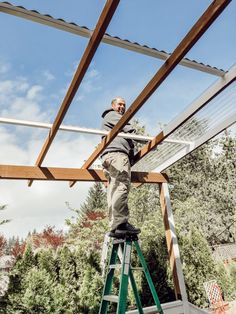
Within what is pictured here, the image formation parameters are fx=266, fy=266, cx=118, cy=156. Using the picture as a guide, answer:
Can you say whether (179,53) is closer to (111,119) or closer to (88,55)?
(88,55)

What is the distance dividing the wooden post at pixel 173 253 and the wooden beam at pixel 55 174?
0.42 m

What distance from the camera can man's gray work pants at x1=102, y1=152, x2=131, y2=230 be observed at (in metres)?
2.76

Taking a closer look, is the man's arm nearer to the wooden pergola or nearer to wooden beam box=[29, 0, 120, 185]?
the wooden pergola

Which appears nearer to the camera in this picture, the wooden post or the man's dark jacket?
the man's dark jacket

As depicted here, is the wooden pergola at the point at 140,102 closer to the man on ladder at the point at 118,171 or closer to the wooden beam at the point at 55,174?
the wooden beam at the point at 55,174

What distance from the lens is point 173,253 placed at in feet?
14.5

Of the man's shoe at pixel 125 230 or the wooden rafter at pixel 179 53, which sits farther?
the man's shoe at pixel 125 230

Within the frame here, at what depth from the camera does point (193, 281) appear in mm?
5656

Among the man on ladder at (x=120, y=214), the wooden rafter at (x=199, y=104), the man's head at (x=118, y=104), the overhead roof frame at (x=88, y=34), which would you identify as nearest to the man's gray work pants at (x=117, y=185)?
the man on ladder at (x=120, y=214)

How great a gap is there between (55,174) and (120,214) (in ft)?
5.11

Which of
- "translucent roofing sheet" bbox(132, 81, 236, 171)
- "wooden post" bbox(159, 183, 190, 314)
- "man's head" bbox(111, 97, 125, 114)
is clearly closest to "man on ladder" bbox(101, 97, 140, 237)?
"man's head" bbox(111, 97, 125, 114)

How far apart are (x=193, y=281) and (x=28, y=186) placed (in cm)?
401

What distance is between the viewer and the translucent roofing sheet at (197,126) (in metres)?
3.13

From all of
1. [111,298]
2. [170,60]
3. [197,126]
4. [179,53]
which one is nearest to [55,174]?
[111,298]
